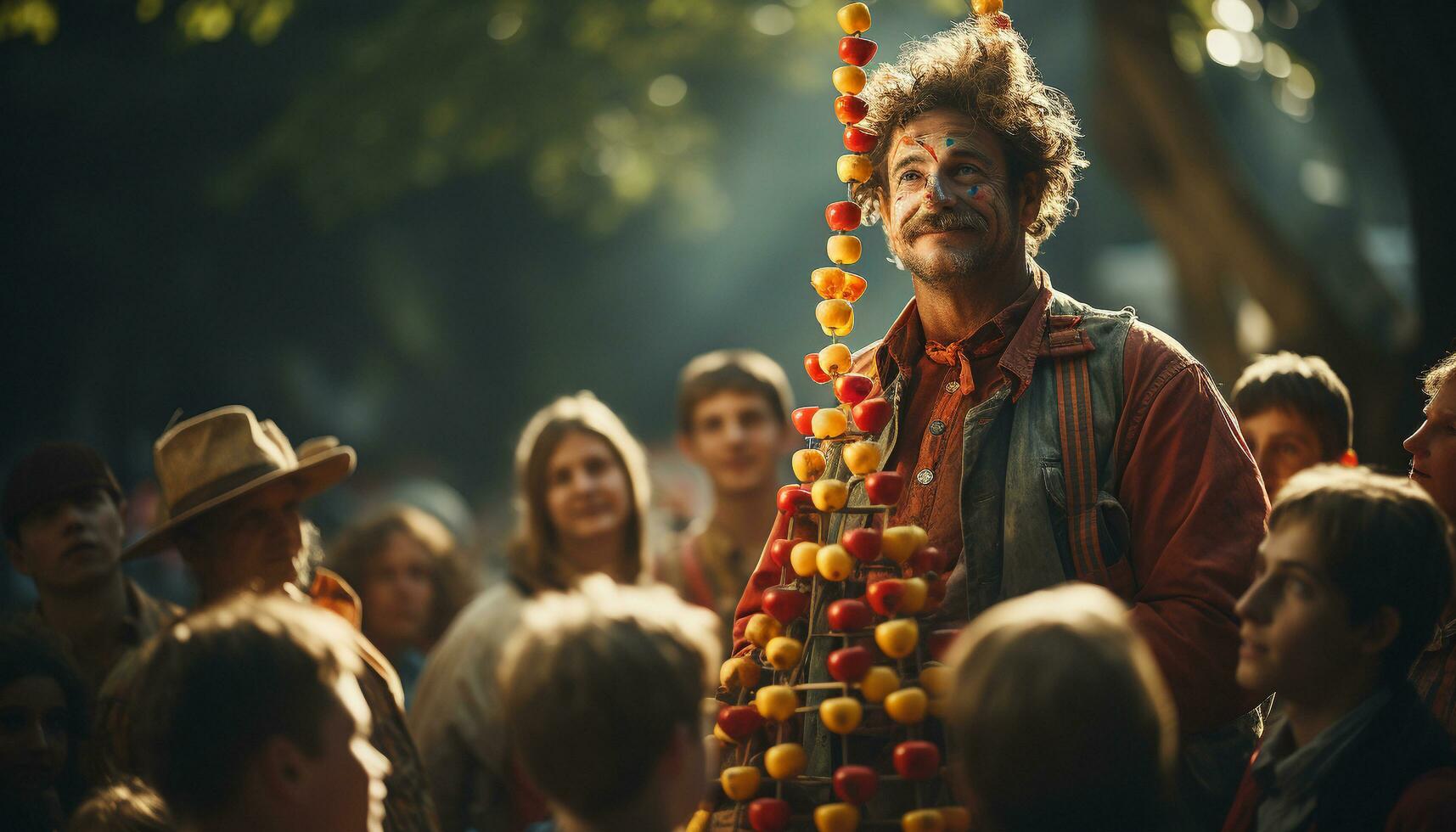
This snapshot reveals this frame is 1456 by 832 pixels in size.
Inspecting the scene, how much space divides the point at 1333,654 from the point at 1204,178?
5.08 metres

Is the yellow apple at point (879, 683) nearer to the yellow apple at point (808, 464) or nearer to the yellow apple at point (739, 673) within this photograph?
the yellow apple at point (739, 673)

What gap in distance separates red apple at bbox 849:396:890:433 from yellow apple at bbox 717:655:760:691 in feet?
2.03

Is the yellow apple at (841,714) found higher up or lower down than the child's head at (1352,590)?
lower down

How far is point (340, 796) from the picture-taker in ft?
8.09

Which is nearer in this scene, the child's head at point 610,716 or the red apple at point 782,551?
the child's head at point 610,716

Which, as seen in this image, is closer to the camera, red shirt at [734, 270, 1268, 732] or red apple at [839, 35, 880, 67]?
red shirt at [734, 270, 1268, 732]

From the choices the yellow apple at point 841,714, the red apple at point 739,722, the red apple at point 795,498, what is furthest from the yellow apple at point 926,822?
the red apple at point 795,498

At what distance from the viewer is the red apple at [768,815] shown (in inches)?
108

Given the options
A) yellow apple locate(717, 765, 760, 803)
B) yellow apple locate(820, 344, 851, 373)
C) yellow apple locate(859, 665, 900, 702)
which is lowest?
yellow apple locate(717, 765, 760, 803)

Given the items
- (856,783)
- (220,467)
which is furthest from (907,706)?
(220,467)

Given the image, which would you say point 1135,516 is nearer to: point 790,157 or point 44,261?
point 44,261

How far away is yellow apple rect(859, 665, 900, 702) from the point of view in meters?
2.72

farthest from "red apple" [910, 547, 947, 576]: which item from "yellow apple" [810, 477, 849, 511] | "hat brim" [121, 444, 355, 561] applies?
"hat brim" [121, 444, 355, 561]

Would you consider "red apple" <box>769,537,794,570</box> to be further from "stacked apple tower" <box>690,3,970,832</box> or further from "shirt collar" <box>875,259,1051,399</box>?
"shirt collar" <box>875,259,1051,399</box>
